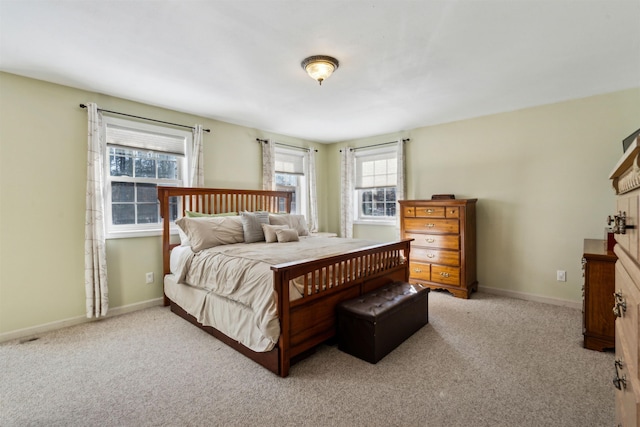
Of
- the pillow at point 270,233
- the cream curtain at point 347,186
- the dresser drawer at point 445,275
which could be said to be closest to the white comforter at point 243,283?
the pillow at point 270,233

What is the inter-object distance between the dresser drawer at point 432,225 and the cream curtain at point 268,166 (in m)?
2.14

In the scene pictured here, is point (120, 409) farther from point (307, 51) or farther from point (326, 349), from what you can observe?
point (307, 51)

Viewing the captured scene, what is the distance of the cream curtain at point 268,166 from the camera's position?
4.62 metres

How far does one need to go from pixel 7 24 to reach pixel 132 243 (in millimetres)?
2148

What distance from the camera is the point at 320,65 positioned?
2.41 meters

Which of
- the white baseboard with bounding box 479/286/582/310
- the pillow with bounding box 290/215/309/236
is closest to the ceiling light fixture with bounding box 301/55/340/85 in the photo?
the pillow with bounding box 290/215/309/236

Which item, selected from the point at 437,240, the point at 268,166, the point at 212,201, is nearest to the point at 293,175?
the point at 268,166

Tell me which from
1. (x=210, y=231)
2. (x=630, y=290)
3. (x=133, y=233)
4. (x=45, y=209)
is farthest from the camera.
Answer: (x=133, y=233)

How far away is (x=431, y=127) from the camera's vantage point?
4.43 meters

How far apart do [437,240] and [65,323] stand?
4.29 metres

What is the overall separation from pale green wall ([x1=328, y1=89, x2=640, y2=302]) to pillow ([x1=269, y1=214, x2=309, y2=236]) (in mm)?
2080

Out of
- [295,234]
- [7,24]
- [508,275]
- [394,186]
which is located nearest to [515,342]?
[508,275]

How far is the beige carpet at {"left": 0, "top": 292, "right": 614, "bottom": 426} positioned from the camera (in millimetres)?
1688

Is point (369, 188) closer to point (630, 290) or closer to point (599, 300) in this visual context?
point (599, 300)
